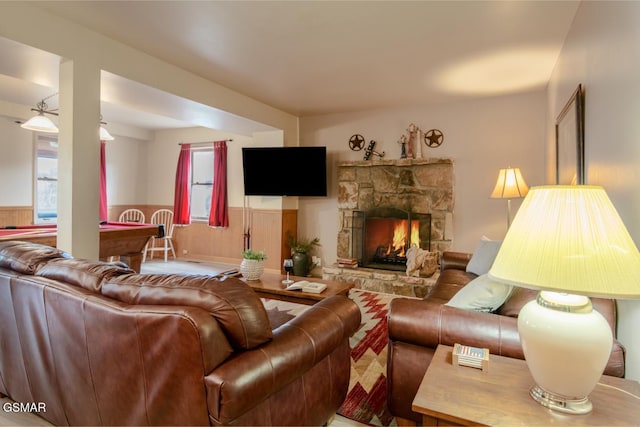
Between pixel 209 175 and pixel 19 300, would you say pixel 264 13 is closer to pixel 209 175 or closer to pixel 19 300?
pixel 19 300

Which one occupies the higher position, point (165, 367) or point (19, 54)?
point (19, 54)

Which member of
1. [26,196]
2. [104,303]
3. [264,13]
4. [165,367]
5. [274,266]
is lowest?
[274,266]

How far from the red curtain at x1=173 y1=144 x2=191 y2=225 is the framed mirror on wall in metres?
5.72

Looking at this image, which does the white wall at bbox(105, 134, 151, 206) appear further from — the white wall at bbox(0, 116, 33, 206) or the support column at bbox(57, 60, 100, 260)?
the support column at bbox(57, 60, 100, 260)

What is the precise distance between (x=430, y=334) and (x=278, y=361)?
0.73 metres

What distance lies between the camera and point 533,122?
4051mm

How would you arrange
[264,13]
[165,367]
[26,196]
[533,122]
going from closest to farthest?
1. [165,367]
2. [264,13]
3. [533,122]
4. [26,196]

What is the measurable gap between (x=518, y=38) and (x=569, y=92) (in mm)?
603

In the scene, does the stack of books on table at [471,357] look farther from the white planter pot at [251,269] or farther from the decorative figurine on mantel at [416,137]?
the decorative figurine on mantel at [416,137]

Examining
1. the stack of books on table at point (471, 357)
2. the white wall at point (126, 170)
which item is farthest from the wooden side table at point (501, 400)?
the white wall at point (126, 170)

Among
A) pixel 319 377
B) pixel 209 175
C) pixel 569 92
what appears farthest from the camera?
pixel 209 175

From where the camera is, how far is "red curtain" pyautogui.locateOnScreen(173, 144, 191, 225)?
20.9 ft

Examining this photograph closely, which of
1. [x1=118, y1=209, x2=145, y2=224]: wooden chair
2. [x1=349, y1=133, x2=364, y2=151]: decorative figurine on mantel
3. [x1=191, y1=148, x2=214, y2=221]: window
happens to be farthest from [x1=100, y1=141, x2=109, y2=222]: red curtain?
[x1=349, y1=133, x2=364, y2=151]: decorative figurine on mantel

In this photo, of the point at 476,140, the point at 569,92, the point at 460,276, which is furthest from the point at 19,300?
the point at 476,140
